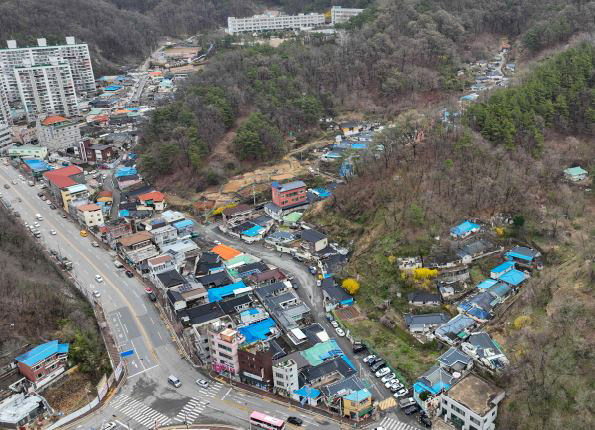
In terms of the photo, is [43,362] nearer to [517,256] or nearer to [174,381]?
[174,381]

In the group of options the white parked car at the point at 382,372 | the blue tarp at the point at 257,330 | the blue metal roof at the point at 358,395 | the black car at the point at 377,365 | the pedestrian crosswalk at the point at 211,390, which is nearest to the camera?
the blue metal roof at the point at 358,395

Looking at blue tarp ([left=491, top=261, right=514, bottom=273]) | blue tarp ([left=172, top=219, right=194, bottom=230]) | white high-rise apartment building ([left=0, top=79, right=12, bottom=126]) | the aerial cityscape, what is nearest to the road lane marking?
the aerial cityscape

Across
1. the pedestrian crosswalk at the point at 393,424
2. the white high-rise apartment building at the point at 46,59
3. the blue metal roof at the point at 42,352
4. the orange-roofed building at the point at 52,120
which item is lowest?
the pedestrian crosswalk at the point at 393,424

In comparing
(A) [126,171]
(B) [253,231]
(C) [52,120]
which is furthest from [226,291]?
(C) [52,120]

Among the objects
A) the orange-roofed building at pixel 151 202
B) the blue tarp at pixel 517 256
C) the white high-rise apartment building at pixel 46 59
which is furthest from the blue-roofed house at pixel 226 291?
the white high-rise apartment building at pixel 46 59

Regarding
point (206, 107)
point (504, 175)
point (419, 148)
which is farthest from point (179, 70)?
point (504, 175)

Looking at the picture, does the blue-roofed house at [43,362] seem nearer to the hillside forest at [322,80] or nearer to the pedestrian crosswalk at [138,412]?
the pedestrian crosswalk at [138,412]

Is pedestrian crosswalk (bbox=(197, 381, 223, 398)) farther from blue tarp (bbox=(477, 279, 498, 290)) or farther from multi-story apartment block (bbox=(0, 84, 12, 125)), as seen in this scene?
multi-story apartment block (bbox=(0, 84, 12, 125))

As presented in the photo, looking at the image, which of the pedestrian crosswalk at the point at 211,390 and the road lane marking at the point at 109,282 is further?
the road lane marking at the point at 109,282
